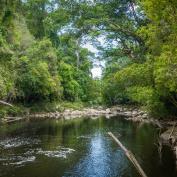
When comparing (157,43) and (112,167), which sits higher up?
(157,43)

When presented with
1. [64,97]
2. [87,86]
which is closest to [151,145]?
[64,97]

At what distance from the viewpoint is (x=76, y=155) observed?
23.6 meters

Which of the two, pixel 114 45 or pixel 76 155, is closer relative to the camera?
pixel 76 155

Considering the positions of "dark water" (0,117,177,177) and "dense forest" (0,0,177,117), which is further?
"dark water" (0,117,177,177)

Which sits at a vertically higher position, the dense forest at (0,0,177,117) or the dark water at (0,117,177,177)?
the dense forest at (0,0,177,117)

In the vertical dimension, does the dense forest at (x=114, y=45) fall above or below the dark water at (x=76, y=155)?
above

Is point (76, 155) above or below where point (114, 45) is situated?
below

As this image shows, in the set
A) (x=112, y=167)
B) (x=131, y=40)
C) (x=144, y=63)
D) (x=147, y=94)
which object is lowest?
(x=112, y=167)

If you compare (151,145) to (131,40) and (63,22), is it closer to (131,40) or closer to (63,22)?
(131,40)

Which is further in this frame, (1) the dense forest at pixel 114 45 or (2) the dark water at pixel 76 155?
(2) the dark water at pixel 76 155

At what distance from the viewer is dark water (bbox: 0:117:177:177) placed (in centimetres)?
1930

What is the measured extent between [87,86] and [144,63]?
6198 cm

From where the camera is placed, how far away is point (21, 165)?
20.3 metres

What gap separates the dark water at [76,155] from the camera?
760 inches
